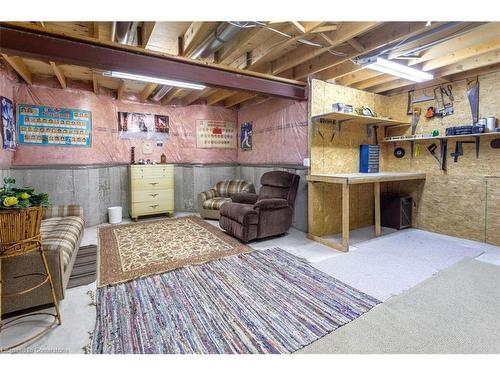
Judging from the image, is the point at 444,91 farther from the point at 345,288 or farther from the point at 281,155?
the point at 345,288

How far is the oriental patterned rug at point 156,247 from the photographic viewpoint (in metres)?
2.71

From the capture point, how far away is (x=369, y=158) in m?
4.26

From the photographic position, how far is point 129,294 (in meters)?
2.21

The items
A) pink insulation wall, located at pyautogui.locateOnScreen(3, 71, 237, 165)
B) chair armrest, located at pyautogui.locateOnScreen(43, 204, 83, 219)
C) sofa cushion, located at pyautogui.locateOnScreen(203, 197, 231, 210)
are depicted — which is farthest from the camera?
sofa cushion, located at pyautogui.locateOnScreen(203, 197, 231, 210)

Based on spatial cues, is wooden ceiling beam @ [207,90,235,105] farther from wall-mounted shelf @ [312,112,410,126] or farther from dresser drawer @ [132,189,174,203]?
dresser drawer @ [132,189,174,203]

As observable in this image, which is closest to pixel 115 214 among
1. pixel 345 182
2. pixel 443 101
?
pixel 345 182

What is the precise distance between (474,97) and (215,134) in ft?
15.3

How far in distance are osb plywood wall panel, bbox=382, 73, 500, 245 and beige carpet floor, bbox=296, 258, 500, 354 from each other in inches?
63.5

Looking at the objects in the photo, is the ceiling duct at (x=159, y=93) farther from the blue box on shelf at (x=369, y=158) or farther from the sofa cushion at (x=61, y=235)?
the blue box on shelf at (x=369, y=158)

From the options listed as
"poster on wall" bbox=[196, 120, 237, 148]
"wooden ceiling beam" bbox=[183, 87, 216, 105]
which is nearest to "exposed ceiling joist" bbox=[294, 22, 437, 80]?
"wooden ceiling beam" bbox=[183, 87, 216, 105]

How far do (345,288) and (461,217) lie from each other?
2.85 metres

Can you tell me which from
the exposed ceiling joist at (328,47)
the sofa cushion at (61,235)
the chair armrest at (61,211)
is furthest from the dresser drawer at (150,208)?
the exposed ceiling joist at (328,47)

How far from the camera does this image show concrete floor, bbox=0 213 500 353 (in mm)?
1724
